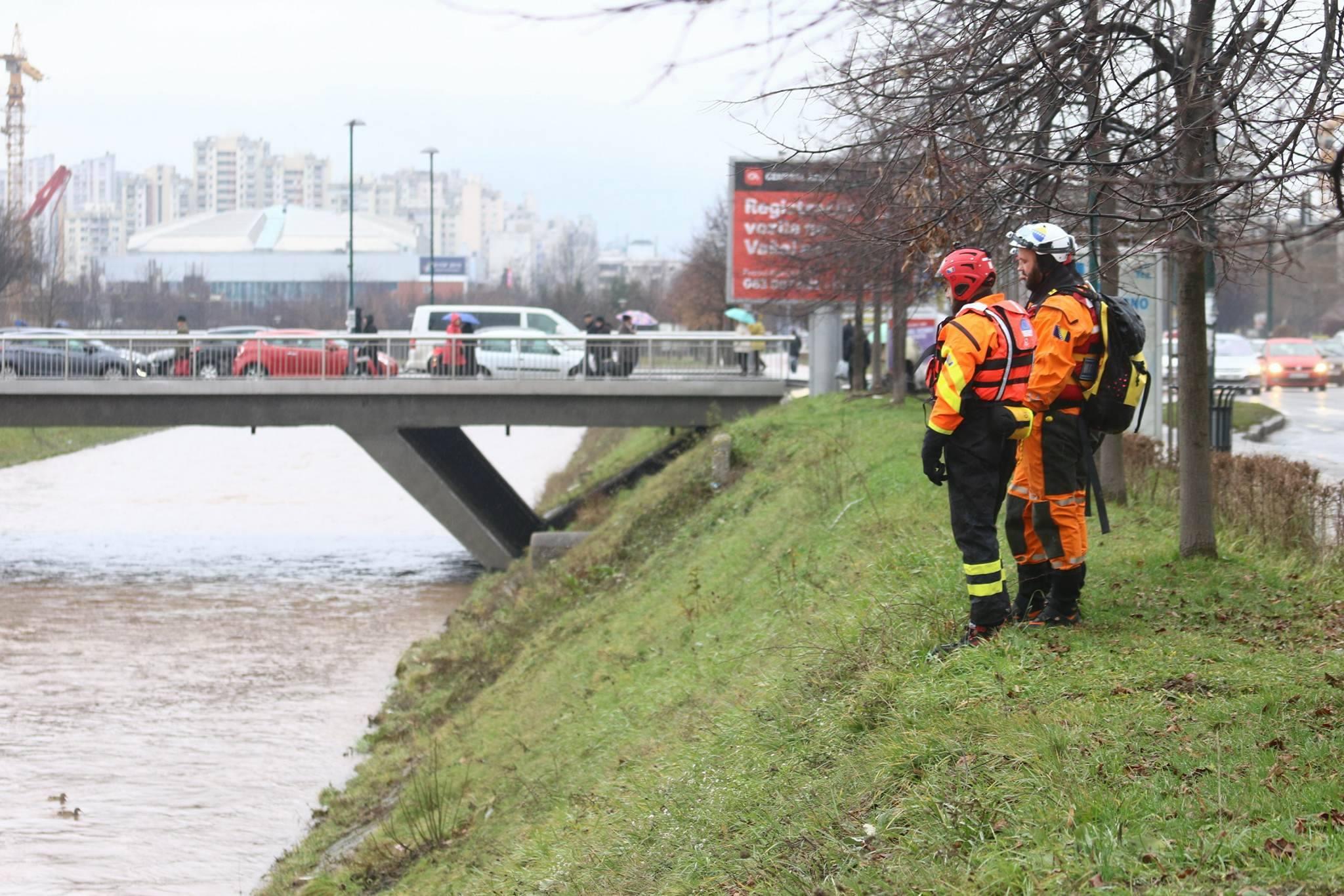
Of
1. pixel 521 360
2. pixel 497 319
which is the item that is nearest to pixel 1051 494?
pixel 521 360

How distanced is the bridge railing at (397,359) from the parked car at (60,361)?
0.02m

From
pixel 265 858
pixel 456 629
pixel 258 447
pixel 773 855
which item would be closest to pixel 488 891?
pixel 773 855

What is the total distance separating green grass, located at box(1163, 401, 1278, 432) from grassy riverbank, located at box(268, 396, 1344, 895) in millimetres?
10991

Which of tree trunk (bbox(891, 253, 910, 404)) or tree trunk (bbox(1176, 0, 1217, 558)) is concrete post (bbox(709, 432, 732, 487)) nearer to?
tree trunk (bbox(891, 253, 910, 404))

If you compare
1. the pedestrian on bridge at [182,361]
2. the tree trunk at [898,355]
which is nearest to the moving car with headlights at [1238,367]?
the tree trunk at [898,355]

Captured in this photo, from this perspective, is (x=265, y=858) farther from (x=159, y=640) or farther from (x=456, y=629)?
(x=159, y=640)

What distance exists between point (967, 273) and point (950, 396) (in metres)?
0.61

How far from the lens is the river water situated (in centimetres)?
1281

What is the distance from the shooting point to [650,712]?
933 cm

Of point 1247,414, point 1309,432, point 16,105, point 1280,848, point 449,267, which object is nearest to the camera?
Result: point 1280,848

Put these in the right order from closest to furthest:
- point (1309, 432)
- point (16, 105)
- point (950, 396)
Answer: point (950, 396) < point (1309, 432) < point (16, 105)

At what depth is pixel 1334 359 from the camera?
Result: 161ft

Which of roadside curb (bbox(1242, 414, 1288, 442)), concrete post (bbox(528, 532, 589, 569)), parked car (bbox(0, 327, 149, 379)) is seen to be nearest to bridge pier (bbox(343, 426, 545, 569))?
parked car (bbox(0, 327, 149, 379))

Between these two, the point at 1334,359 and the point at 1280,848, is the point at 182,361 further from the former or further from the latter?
the point at 1334,359
